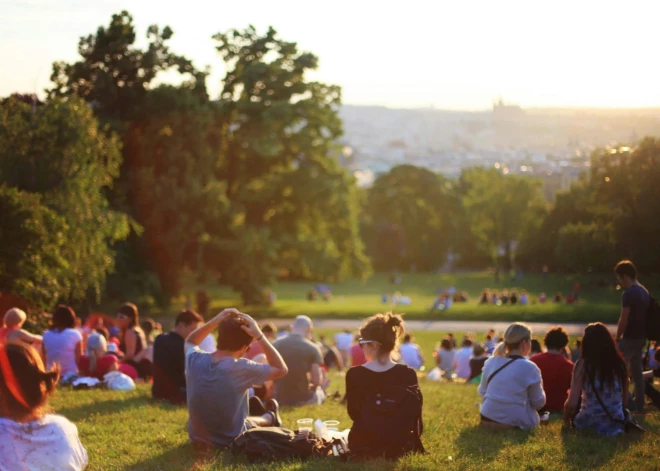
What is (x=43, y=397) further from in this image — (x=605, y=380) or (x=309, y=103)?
(x=309, y=103)

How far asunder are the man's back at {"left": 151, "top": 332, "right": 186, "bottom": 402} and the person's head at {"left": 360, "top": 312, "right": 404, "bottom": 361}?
13.8 feet

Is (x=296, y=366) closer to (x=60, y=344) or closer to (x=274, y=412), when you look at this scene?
(x=274, y=412)

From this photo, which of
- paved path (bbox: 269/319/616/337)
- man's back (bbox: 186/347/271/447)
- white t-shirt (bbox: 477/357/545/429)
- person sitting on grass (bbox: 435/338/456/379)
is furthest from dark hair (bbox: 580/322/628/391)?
paved path (bbox: 269/319/616/337)

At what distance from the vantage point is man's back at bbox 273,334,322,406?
33.7 feet

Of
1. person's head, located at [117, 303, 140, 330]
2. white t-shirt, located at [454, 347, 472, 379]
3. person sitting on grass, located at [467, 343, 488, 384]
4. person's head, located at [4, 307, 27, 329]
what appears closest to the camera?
person's head, located at [4, 307, 27, 329]

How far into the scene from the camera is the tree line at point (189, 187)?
59.9ft

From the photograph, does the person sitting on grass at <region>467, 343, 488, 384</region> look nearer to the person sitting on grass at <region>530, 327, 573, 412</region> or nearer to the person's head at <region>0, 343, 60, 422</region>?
the person sitting on grass at <region>530, 327, 573, 412</region>

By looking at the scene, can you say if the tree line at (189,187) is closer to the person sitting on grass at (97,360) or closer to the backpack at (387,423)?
the person sitting on grass at (97,360)

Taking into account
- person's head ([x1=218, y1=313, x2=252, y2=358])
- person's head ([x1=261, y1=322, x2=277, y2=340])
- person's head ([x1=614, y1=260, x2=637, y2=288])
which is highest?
person's head ([x1=614, y1=260, x2=637, y2=288])

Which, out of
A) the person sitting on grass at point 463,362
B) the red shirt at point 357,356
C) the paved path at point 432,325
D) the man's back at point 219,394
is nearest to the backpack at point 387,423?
the man's back at point 219,394

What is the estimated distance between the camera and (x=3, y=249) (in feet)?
58.0

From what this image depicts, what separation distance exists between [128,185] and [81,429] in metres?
25.9

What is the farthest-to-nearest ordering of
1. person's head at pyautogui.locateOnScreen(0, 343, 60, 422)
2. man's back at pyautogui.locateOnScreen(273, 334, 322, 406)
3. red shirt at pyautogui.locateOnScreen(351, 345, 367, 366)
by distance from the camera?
red shirt at pyautogui.locateOnScreen(351, 345, 367, 366)
man's back at pyautogui.locateOnScreen(273, 334, 322, 406)
person's head at pyautogui.locateOnScreen(0, 343, 60, 422)

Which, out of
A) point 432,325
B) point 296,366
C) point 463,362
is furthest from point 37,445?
point 432,325
